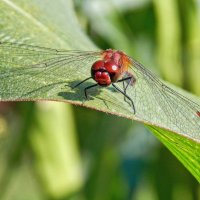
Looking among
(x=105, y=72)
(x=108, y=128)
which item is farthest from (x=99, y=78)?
(x=108, y=128)

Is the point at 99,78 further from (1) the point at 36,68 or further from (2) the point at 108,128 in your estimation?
(2) the point at 108,128

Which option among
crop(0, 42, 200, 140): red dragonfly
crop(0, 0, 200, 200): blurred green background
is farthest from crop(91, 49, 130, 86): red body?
crop(0, 0, 200, 200): blurred green background

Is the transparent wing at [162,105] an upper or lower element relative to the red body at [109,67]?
lower

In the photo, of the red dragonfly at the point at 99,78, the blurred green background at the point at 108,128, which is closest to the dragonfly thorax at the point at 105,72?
the red dragonfly at the point at 99,78

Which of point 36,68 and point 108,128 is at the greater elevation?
point 36,68

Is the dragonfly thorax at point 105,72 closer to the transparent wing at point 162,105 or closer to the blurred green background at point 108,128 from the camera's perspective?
the transparent wing at point 162,105

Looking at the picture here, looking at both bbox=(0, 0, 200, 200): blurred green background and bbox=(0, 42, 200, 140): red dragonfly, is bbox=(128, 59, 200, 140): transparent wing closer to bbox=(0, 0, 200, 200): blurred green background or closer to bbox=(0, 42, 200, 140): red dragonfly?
bbox=(0, 42, 200, 140): red dragonfly

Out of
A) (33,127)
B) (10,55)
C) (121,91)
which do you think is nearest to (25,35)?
(10,55)
